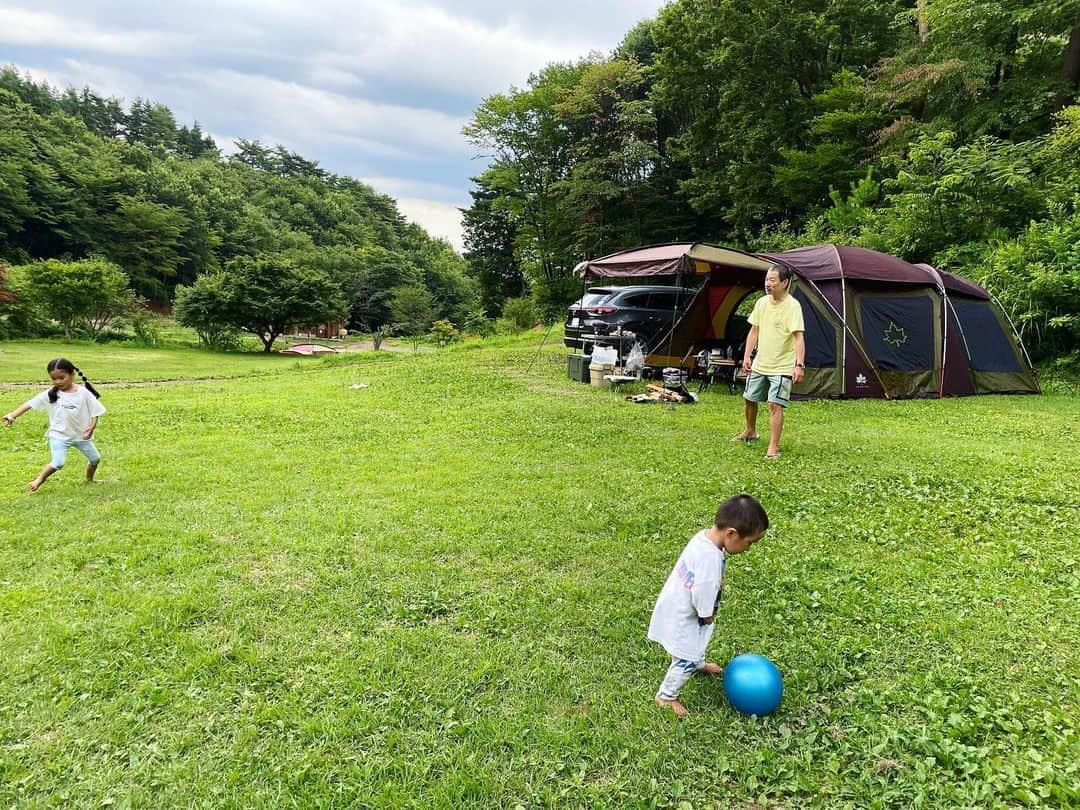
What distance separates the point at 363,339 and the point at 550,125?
76.0 ft

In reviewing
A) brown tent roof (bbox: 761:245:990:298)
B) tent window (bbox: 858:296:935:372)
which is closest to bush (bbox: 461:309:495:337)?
brown tent roof (bbox: 761:245:990:298)

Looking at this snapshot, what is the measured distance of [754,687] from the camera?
220 centimetres

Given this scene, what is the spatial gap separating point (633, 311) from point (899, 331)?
15.1 ft

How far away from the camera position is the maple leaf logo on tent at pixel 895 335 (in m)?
8.80

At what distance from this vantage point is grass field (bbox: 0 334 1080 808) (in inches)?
76.7

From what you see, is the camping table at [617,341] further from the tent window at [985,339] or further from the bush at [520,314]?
the bush at [520,314]

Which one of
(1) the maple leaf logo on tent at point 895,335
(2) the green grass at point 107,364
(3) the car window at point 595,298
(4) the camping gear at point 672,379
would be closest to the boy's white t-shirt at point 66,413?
(4) the camping gear at point 672,379

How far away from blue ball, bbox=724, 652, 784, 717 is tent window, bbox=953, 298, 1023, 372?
370 inches

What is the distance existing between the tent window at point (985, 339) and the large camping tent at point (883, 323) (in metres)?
0.02

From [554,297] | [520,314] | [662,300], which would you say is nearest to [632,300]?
[662,300]

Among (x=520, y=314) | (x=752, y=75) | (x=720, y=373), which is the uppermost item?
(x=752, y=75)

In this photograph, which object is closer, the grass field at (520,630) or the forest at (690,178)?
the grass field at (520,630)

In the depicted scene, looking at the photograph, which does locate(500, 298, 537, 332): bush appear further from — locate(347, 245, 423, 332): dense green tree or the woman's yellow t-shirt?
the woman's yellow t-shirt

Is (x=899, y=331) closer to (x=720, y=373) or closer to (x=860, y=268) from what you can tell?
(x=860, y=268)
